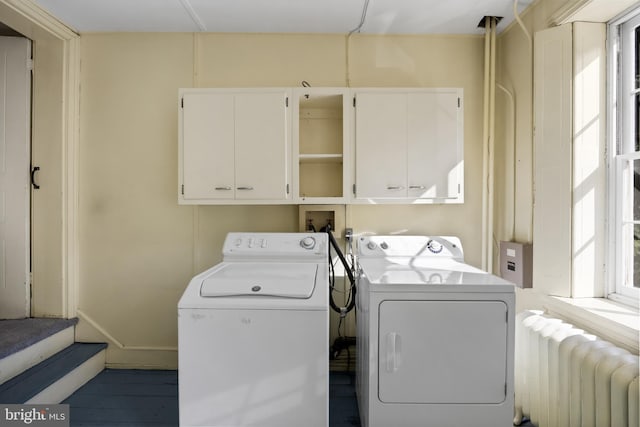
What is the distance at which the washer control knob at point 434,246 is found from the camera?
2162mm

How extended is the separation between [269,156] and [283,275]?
0.80 metres

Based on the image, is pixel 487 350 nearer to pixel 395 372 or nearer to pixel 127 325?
pixel 395 372

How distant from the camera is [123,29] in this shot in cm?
243

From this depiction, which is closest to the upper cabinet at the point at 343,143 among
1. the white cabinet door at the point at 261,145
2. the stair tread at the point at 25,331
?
the white cabinet door at the point at 261,145

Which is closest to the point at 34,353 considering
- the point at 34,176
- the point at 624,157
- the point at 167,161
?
the point at 34,176

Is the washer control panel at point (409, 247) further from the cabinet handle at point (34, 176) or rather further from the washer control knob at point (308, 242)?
the cabinet handle at point (34, 176)

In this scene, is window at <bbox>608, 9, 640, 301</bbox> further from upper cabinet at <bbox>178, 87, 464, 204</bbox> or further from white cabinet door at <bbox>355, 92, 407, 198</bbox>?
white cabinet door at <bbox>355, 92, 407, 198</bbox>

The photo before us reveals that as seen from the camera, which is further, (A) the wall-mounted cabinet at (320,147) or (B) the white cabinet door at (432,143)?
(A) the wall-mounted cabinet at (320,147)

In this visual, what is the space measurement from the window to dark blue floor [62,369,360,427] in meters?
1.60

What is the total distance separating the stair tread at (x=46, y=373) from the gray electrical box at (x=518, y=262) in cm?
286

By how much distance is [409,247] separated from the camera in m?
2.18

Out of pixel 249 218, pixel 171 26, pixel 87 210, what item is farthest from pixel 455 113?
pixel 87 210

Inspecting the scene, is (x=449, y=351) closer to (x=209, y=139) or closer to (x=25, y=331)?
(x=209, y=139)

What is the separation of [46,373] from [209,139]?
1.72 metres
